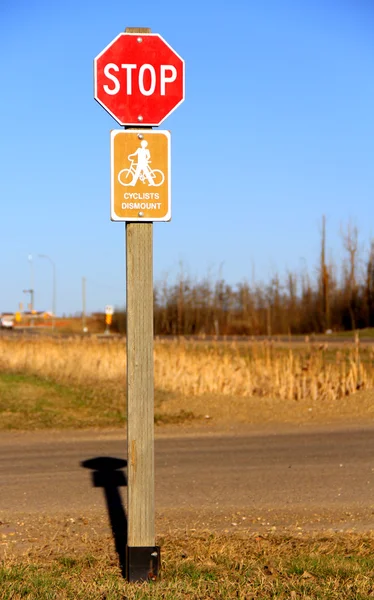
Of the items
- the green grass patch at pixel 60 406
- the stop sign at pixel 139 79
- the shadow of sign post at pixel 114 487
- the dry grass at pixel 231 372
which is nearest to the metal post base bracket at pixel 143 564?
the shadow of sign post at pixel 114 487

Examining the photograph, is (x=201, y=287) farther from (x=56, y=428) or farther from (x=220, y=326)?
(x=56, y=428)

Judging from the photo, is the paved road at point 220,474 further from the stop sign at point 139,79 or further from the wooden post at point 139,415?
the stop sign at point 139,79

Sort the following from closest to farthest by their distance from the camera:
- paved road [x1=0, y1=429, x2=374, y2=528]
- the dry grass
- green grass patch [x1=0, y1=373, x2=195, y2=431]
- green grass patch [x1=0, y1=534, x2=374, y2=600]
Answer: green grass patch [x1=0, y1=534, x2=374, y2=600] < paved road [x1=0, y1=429, x2=374, y2=528] < green grass patch [x1=0, y1=373, x2=195, y2=431] < the dry grass

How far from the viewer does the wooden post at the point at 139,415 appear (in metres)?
5.34

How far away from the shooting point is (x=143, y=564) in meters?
5.36

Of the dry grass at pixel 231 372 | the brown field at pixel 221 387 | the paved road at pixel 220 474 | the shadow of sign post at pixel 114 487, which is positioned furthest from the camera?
the dry grass at pixel 231 372

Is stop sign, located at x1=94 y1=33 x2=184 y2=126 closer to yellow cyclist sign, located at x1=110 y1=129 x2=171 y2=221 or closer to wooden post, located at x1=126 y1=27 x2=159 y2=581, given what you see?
yellow cyclist sign, located at x1=110 y1=129 x2=171 y2=221

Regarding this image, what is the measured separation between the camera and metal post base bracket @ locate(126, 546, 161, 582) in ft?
17.6

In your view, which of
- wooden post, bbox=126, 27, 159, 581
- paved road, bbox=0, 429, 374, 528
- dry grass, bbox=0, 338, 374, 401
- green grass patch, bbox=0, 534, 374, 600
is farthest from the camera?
dry grass, bbox=0, 338, 374, 401

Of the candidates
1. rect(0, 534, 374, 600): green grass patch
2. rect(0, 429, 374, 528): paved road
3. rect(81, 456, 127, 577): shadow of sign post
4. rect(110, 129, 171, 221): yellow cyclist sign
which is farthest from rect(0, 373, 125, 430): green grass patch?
rect(110, 129, 171, 221): yellow cyclist sign

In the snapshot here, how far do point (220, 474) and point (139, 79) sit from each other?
219 inches

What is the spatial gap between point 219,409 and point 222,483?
722cm

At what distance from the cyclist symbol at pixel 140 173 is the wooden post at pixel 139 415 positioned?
30 cm

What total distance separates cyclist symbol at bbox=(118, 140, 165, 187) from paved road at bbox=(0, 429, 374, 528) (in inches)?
136
